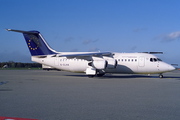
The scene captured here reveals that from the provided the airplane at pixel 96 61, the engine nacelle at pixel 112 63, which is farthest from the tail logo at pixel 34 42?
the engine nacelle at pixel 112 63

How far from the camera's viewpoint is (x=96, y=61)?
22.2m

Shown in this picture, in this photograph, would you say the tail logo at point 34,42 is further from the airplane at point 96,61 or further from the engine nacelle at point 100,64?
the engine nacelle at point 100,64

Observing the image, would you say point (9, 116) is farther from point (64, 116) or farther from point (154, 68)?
point (154, 68)

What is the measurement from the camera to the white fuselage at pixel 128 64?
22.1 metres

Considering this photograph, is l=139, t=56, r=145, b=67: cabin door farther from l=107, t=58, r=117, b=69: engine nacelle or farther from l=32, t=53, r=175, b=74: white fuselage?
l=107, t=58, r=117, b=69: engine nacelle

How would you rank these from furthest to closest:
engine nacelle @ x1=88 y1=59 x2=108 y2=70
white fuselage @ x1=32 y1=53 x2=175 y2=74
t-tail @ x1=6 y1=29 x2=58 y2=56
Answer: t-tail @ x1=6 y1=29 x2=58 y2=56 < white fuselage @ x1=32 y1=53 x2=175 y2=74 < engine nacelle @ x1=88 y1=59 x2=108 y2=70

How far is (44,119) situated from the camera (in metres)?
5.45

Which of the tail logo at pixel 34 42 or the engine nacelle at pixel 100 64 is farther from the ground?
the tail logo at pixel 34 42

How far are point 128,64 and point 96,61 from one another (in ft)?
13.9

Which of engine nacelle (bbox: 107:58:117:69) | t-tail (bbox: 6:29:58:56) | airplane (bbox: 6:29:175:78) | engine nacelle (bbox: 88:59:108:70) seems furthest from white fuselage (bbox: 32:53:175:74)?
engine nacelle (bbox: 88:59:108:70)

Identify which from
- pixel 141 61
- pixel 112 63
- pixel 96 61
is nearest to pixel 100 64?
pixel 96 61

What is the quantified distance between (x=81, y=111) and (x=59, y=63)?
18.8 meters

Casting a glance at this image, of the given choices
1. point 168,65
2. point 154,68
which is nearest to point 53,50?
point 154,68

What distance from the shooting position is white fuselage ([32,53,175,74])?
2215 cm
